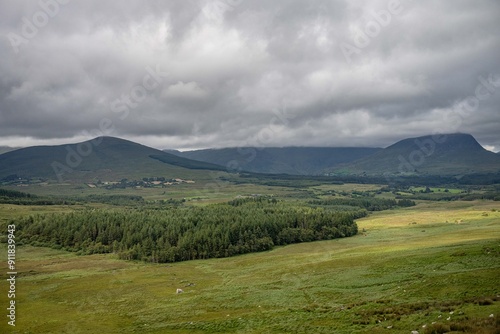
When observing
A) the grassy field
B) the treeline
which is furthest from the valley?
the treeline

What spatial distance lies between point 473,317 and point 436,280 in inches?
796

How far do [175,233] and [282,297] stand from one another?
294 feet

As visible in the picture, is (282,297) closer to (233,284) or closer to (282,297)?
(282,297)

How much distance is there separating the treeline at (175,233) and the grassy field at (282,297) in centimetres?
2937

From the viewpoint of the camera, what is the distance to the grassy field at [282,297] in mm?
40531

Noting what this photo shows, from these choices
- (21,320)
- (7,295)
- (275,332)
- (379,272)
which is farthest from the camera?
(7,295)

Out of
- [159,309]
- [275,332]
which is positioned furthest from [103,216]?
[275,332]

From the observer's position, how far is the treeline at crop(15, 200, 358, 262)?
134 metres

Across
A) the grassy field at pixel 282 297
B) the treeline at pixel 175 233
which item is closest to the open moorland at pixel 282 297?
the grassy field at pixel 282 297

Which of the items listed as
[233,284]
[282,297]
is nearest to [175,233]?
[233,284]

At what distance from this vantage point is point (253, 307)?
187 feet

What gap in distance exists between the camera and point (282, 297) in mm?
60812

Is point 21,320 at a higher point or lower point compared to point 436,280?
lower

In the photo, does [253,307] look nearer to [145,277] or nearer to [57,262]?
[145,277]
